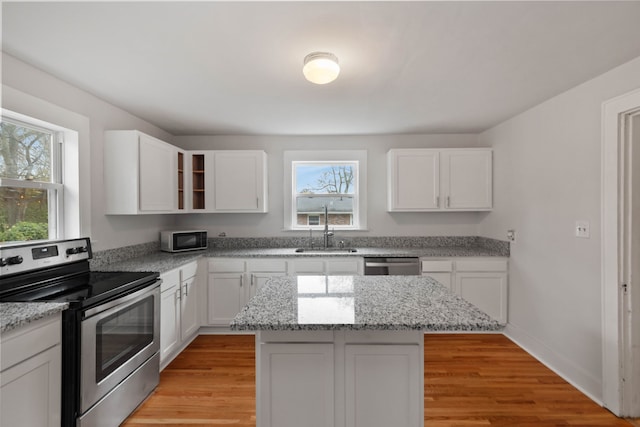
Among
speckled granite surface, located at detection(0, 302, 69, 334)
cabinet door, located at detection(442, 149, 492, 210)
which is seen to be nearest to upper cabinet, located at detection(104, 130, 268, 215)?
speckled granite surface, located at detection(0, 302, 69, 334)

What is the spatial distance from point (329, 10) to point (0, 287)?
2284 millimetres

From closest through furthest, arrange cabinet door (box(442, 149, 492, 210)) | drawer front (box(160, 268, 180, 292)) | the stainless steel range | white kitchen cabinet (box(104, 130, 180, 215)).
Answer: the stainless steel range < drawer front (box(160, 268, 180, 292)) < white kitchen cabinet (box(104, 130, 180, 215)) < cabinet door (box(442, 149, 492, 210))

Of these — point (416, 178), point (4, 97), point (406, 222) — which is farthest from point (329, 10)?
point (406, 222)

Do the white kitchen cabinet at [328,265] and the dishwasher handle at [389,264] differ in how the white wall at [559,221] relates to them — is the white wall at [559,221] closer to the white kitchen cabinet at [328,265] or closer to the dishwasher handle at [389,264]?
the dishwasher handle at [389,264]

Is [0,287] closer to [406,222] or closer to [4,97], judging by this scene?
[4,97]

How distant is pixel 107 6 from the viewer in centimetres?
143

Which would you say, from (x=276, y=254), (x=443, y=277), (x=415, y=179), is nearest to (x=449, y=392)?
(x=443, y=277)

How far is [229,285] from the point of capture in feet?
11.0

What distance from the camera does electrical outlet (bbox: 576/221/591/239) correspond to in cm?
231

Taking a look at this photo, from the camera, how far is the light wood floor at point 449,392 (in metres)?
2.05

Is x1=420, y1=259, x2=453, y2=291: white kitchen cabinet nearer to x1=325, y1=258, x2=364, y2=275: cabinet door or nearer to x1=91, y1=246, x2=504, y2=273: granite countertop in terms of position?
x1=91, y1=246, x2=504, y2=273: granite countertop

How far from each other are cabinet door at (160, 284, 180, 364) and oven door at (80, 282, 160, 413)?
0.21 meters

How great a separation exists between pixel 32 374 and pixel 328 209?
310cm

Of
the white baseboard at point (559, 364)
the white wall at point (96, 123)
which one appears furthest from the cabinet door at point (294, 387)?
the white baseboard at point (559, 364)
